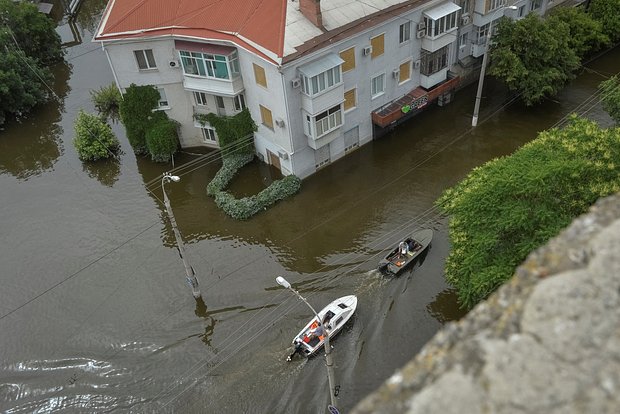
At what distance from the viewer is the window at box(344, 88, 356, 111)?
3572cm

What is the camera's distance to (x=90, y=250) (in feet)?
112

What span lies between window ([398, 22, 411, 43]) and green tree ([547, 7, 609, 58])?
14.0 metres

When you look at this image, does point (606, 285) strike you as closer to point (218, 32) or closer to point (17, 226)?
point (218, 32)

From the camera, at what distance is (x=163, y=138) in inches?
1505

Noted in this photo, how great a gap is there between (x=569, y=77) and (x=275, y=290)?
28020mm

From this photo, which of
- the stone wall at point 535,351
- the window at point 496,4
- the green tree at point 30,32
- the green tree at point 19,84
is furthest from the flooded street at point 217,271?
the stone wall at point 535,351

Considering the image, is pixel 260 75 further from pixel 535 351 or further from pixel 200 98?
pixel 535 351

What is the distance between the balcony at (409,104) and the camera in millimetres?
38041

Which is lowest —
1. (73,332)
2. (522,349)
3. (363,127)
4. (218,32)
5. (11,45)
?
(73,332)

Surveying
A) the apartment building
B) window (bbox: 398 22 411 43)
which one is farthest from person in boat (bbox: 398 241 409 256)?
window (bbox: 398 22 411 43)

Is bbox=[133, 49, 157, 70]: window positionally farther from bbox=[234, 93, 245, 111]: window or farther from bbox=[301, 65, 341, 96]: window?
bbox=[301, 65, 341, 96]: window

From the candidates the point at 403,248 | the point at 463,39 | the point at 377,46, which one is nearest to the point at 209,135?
the point at 377,46

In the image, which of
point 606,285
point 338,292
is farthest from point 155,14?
point 606,285

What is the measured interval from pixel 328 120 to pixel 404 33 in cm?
832
